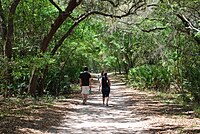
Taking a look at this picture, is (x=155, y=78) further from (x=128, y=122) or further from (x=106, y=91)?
(x=128, y=122)

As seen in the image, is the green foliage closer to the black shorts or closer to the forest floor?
the black shorts

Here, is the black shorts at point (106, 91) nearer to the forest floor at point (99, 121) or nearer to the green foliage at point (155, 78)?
the forest floor at point (99, 121)

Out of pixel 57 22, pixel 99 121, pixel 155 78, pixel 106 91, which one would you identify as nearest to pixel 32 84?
pixel 57 22

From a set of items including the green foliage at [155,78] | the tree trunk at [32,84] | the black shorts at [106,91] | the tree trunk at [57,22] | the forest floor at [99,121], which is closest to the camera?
the forest floor at [99,121]

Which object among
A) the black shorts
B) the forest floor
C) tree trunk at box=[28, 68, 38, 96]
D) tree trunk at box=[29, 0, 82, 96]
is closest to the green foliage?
the black shorts

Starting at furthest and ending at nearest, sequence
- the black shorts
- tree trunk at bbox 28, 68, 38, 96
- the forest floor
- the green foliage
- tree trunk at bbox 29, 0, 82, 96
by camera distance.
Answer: the green foliage
tree trunk at bbox 28, 68, 38, 96
tree trunk at bbox 29, 0, 82, 96
the black shorts
the forest floor

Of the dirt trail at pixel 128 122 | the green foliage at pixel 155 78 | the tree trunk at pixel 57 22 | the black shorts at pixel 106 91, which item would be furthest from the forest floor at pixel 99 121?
the green foliage at pixel 155 78

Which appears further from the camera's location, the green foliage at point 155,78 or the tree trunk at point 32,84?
the green foliage at point 155,78

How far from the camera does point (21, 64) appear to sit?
39.5 feet

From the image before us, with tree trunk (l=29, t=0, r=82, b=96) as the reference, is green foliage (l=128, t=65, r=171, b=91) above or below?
below

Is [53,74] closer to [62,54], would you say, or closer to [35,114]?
[62,54]

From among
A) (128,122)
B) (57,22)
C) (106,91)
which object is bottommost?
(128,122)


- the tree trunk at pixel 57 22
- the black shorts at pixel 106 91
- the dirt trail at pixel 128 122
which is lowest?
the dirt trail at pixel 128 122

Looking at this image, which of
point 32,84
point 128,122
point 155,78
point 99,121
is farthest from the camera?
point 155,78
